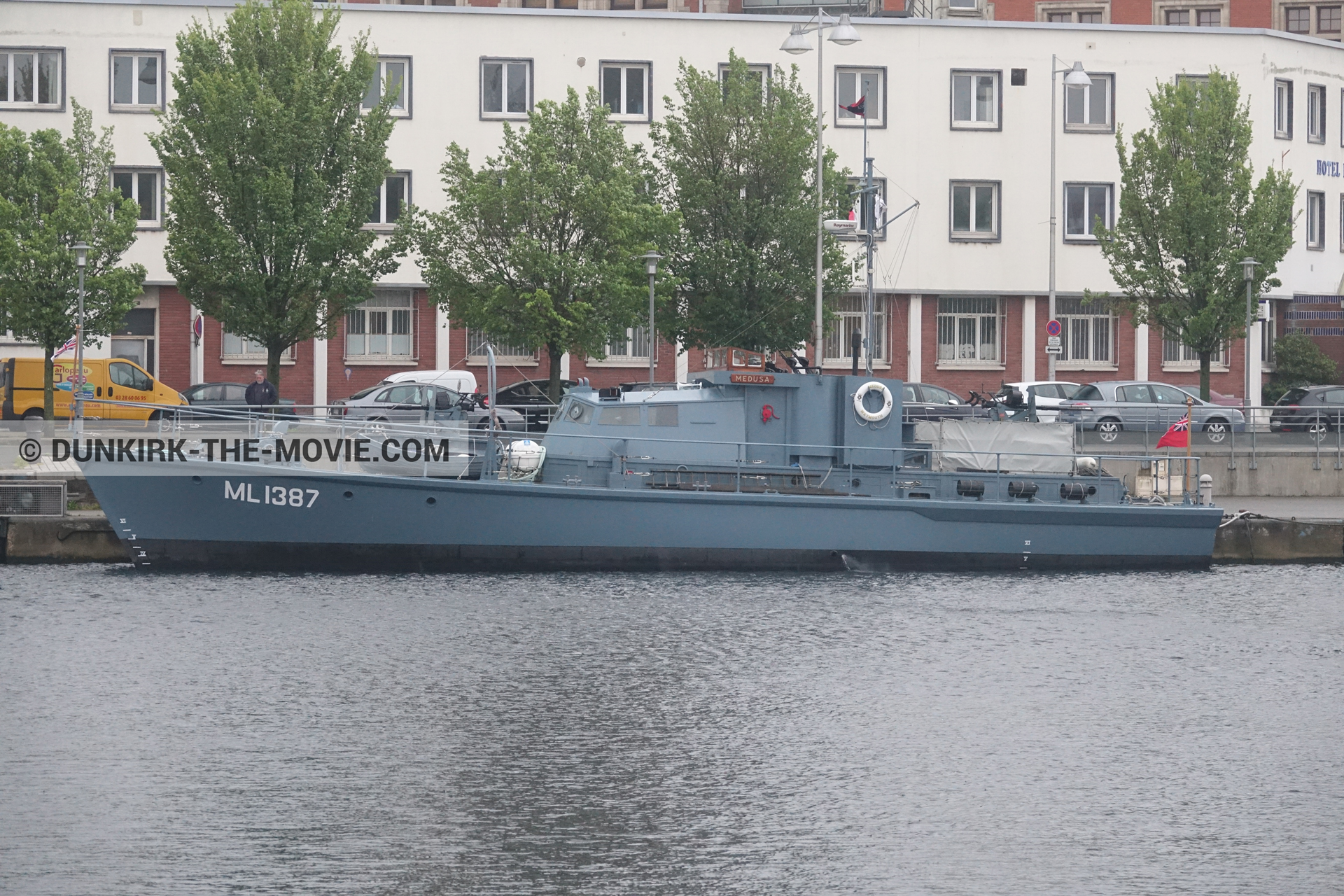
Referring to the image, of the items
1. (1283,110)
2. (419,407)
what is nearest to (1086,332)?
(1283,110)

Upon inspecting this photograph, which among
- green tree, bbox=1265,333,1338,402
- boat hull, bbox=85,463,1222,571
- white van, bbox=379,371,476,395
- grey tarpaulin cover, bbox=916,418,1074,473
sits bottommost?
boat hull, bbox=85,463,1222,571

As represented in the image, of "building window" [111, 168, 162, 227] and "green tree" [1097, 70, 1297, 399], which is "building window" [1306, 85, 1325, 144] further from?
"building window" [111, 168, 162, 227]

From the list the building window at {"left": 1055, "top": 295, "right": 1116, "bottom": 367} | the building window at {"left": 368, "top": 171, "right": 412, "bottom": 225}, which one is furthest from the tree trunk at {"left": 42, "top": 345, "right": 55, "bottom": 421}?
the building window at {"left": 1055, "top": 295, "right": 1116, "bottom": 367}

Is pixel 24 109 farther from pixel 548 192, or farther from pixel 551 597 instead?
pixel 551 597

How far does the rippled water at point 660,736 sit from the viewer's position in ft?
42.4

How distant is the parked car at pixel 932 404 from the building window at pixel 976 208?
1318 cm

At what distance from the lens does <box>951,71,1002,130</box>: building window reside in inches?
2181

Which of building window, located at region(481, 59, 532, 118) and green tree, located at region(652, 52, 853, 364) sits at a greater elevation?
building window, located at region(481, 59, 532, 118)

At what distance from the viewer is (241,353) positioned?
52781mm

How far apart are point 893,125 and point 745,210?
13196 mm

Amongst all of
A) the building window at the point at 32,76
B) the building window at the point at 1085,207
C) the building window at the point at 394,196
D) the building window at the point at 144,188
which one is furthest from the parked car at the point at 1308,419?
the building window at the point at 32,76

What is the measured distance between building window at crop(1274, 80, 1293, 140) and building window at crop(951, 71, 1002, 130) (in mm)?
9586

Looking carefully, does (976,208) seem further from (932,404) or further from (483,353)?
(932,404)

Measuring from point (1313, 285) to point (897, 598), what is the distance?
3798 cm
